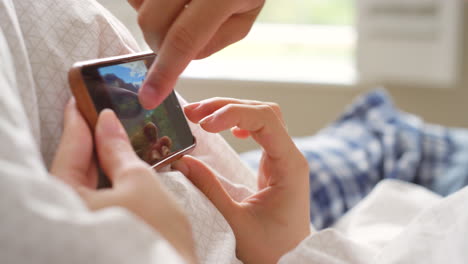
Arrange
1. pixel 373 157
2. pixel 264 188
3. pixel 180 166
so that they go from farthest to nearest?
pixel 373 157 → pixel 264 188 → pixel 180 166

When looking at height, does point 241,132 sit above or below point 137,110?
below

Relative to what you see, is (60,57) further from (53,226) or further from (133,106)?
(53,226)

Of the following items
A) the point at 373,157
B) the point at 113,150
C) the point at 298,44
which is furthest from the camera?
the point at 298,44

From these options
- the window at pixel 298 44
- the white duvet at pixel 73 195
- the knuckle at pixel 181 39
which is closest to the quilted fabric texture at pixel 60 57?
the white duvet at pixel 73 195

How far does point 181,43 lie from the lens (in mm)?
476

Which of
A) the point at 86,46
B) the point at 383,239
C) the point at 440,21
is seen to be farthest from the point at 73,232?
the point at 440,21

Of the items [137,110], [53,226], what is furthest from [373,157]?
[53,226]

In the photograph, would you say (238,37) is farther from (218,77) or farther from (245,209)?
(218,77)

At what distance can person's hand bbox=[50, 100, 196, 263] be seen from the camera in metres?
0.37

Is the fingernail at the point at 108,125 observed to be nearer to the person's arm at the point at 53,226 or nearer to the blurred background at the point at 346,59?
the person's arm at the point at 53,226

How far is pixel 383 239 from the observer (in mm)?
928

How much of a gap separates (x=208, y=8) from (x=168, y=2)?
0.04m

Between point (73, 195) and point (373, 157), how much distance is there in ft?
3.84

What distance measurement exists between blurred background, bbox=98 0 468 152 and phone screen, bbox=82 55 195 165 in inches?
63.5
